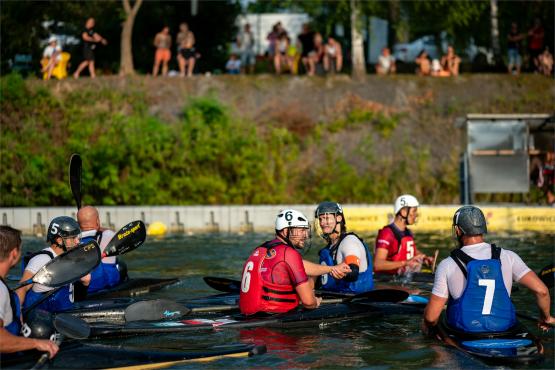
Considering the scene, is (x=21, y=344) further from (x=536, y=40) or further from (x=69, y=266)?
(x=536, y=40)

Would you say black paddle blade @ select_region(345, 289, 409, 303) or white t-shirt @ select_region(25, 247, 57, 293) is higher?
white t-shirt @ select_region(25, 247, 57, 293)

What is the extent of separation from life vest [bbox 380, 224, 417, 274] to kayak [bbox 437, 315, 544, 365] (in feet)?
13.6

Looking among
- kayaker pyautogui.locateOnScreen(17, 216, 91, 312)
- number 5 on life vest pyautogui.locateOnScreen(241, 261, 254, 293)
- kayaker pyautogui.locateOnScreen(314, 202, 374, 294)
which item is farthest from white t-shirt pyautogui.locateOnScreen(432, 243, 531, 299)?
kayaker pyautogui.locateOnScreen(17, 216, 91, 312)

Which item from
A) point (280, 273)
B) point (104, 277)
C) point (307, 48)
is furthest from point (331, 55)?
point (280, 273)

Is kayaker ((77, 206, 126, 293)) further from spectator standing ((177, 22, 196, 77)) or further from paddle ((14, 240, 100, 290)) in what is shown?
spectator standing ((177, 22, 196, 77))

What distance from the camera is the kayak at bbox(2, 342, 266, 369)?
27.9 feet

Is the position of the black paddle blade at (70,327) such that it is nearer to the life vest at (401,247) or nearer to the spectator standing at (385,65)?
the life vest at (401,247)

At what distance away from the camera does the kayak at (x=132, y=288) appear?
44.8 feet

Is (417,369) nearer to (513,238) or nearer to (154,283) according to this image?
(154,283)

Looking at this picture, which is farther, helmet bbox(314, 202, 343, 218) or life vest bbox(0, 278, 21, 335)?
helmet bbox(314, 202, 343, 218)

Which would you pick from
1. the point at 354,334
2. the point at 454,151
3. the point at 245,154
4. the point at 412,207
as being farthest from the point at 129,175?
the point at 354,334

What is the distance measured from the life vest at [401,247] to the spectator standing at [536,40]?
1916 cm

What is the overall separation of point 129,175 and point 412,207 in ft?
51.6

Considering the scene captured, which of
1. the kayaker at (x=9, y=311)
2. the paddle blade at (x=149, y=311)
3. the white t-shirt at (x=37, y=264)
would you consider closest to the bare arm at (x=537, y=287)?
the paddle blade at (x=149, y=311)
